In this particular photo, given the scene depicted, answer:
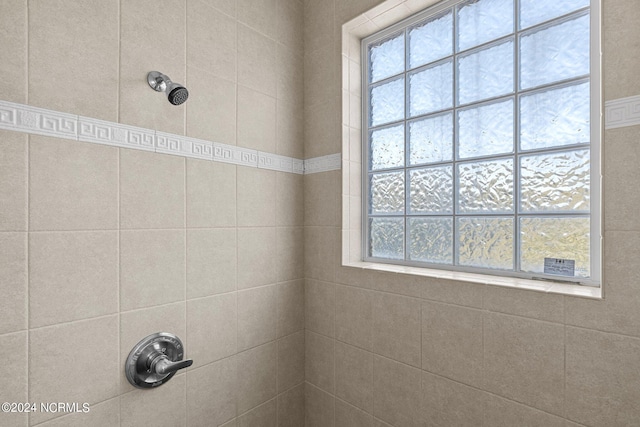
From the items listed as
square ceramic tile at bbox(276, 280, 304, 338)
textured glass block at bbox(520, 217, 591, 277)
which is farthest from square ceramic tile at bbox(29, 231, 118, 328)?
textured glass block at bbox(520, 217, 591, 277)

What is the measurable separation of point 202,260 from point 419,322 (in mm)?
991

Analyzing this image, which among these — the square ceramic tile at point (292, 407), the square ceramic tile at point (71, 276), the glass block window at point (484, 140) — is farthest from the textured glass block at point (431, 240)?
the square ceramic tile at point (71, 276)

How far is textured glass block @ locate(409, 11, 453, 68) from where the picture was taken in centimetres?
147

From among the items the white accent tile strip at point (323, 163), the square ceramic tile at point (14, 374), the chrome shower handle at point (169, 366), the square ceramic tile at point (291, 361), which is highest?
the white accent tile strip at point (323, 163)

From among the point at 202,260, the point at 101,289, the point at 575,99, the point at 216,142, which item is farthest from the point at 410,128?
the point at 101,289

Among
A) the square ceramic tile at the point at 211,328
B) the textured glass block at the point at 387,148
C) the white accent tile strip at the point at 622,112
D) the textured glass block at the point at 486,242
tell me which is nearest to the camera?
Answer: the white accent tile strip at the point at 622,112

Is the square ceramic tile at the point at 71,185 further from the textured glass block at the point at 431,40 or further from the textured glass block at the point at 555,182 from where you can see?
the textured glass block at the point at 555,182

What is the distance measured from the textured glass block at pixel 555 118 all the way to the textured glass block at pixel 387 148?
1.79ft

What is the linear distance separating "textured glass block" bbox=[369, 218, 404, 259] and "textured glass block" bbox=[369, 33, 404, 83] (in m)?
0.79

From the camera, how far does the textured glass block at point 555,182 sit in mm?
1112

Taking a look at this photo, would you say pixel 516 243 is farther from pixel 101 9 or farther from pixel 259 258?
pixel 101 9

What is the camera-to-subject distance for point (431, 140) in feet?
4.97

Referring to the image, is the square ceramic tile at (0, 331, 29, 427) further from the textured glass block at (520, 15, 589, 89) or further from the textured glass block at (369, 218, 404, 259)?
the textured glass block at (520, 15, 589, 89)

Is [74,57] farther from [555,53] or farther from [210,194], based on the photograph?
[555,53]
